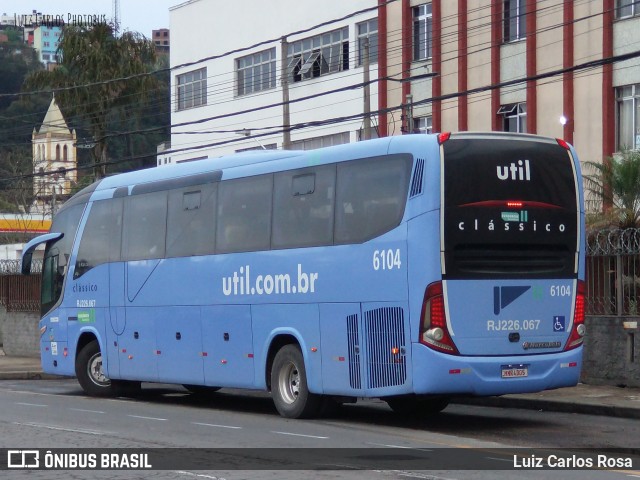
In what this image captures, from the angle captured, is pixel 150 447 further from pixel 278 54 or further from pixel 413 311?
pixel 278 54

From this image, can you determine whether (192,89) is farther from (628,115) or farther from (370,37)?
(628,115)

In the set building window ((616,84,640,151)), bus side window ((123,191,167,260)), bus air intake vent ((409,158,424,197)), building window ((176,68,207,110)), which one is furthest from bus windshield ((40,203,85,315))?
building window ((176,68,207,110))

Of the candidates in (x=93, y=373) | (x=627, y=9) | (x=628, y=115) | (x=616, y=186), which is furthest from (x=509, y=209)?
(x=627, y=9)

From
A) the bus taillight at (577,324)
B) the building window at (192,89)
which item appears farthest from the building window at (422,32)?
the bus taillight at (577,324)

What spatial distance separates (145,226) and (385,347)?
21.3 feet

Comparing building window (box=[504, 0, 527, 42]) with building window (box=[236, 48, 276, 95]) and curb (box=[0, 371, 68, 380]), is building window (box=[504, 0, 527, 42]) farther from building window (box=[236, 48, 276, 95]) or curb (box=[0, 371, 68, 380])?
curb (box=[0, 371, 68, 380])

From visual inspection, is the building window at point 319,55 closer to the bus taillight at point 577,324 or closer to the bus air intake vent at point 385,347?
the bus taillight at point 577,324

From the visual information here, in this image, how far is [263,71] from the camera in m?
50.4

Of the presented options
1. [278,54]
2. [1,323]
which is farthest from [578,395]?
[278,54]

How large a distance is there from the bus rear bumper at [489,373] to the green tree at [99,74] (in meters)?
36.4

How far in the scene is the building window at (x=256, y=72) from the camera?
49.7 meters

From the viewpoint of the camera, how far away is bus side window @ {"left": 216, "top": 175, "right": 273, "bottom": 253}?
18.3m

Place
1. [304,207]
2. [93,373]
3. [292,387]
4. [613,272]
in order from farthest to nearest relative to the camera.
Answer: [93,373], [613,272], [292,387], [304,207]

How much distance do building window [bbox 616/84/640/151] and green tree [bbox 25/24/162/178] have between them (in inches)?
877
